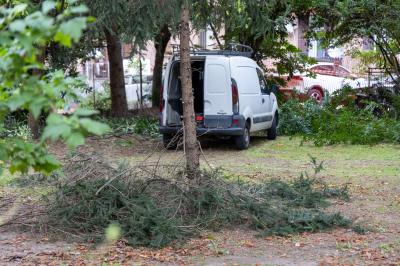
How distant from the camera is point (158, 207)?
295 inches

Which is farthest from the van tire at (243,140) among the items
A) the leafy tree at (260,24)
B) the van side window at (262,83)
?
the leafy tree at (260,24)

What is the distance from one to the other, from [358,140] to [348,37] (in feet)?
16.6

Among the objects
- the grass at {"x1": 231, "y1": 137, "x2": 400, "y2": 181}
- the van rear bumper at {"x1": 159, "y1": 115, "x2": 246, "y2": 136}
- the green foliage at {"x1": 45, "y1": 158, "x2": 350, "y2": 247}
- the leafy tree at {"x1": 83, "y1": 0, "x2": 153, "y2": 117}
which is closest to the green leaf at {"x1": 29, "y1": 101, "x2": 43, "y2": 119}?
the green foliage at {"x1": 45, "y1": 158, "x2": 350, "y2": 247}

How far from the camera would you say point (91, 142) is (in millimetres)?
14805

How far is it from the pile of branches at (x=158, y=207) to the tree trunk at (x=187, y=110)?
8.5 inches

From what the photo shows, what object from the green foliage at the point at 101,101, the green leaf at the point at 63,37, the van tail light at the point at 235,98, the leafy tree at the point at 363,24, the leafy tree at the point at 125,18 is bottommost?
the green foliage at the point at 101,101

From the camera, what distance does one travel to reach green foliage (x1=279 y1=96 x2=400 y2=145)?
15016 mm

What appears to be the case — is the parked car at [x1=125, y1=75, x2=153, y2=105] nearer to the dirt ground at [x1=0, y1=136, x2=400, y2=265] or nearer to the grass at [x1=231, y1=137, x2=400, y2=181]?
the grass at [x1=231, y1=137, x2=400, y2=181]

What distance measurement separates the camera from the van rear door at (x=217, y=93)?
13531mm

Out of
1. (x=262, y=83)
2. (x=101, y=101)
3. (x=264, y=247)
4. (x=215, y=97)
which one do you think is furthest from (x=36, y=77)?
(x=101, y=101)

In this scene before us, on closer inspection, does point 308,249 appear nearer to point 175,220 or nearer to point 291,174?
point 175,220

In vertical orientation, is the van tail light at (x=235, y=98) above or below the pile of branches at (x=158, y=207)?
above

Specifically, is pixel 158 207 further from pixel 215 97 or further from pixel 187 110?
pixel 215 97

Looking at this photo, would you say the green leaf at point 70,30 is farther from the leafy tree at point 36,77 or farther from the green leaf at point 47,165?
the green leaf at point 47,165
